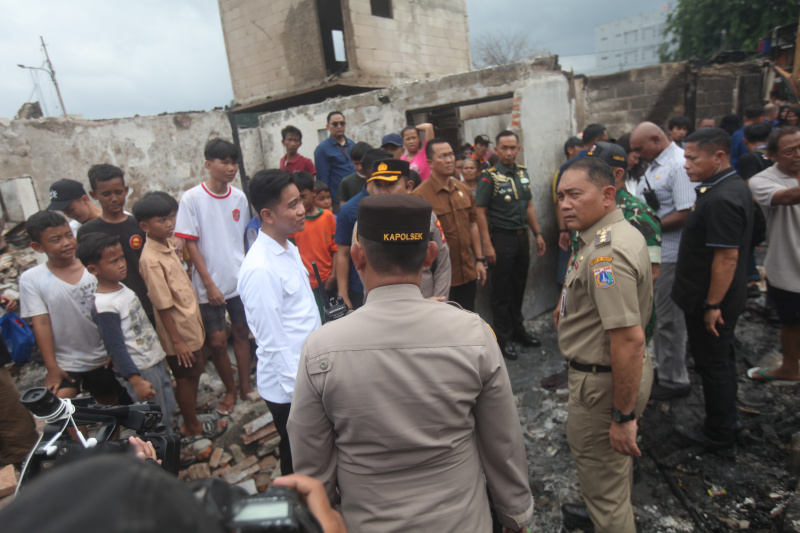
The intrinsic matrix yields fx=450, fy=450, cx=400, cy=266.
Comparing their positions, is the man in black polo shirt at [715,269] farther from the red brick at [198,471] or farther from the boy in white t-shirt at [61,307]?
the boy in white t-shirt at [61,307]

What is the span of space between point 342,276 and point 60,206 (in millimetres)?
2223

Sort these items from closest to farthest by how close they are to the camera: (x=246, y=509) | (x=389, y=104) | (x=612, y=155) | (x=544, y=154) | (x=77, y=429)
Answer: (x=246, y=509)
(x=77, y=429)
(x=612, y=155)
(x=544, y=154)
(x=389, y=104)

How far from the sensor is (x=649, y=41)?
158 ft

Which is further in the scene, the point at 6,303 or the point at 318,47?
the point at 318,47

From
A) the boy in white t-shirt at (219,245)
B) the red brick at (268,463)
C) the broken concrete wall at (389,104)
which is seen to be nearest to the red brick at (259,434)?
the red brick at (268,463)

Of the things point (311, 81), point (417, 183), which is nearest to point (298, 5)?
point (311, 81)

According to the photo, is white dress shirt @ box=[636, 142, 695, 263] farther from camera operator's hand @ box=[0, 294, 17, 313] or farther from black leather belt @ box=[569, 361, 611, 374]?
camera operator's hand @ box=[0, 294, 17, 313]

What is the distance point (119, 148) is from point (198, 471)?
441cm

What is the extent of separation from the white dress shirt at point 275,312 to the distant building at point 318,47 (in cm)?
1017

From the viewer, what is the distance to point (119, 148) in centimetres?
570

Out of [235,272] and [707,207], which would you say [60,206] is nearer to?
[235,272]

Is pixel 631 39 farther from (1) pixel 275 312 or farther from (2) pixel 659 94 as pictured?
(1) pixel 275 312

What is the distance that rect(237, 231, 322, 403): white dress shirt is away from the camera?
7.08 feet

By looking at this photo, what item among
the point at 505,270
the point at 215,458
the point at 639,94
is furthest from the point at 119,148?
the point at 639,94
